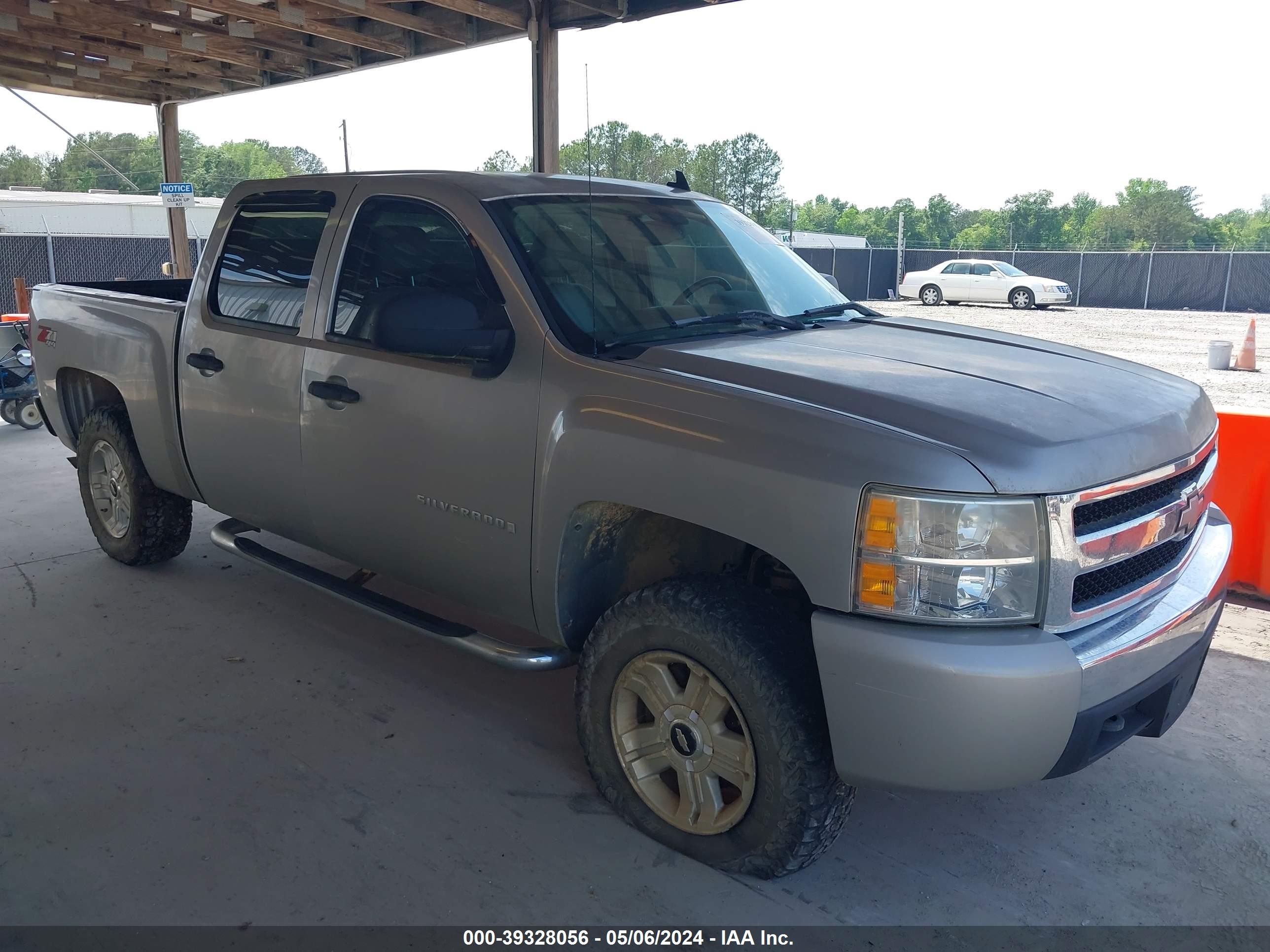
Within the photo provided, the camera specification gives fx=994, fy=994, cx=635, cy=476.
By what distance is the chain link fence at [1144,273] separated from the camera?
16.3m

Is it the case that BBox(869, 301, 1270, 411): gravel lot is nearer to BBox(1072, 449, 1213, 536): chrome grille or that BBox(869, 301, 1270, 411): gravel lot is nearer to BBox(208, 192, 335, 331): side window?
BBox(208, 192, 335, 331): side window

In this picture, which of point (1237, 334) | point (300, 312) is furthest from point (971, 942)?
point (1237, 334)

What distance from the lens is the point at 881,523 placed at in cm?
232

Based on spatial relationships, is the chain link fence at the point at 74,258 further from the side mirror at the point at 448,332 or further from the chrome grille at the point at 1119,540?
the chrome grille at the point at 1119,540

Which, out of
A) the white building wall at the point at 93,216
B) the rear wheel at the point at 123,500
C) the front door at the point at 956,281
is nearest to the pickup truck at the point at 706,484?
the rear wheel at the point at 123,500

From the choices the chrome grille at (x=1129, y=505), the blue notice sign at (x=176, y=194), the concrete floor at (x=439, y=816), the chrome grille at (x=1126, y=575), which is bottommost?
the concrete floor at (x=439, y=816)

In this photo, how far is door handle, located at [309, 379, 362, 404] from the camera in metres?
3.56

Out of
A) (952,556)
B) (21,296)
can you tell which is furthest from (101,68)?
(952,556)

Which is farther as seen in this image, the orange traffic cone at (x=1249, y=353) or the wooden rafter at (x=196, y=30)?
the orange traffic cone at (x=1249, y=353)

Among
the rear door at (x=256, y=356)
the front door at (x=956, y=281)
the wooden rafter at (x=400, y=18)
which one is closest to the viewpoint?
the rear door at (x=256, y=356)

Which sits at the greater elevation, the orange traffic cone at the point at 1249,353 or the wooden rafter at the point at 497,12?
the wooden rafter at the point at 497,12

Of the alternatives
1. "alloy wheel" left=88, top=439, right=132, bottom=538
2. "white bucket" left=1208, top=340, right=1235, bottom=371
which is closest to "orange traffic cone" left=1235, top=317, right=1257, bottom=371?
"white bucket" left=1208, top=340, right=1235, bottom=371

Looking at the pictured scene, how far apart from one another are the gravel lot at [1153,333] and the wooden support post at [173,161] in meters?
10.3

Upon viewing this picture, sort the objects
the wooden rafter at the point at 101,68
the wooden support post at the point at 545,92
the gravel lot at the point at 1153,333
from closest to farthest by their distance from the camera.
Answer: the wooden support post at the point at 545,92
the gravel lot at the point at 1153,333
the wooden rafter at the point at 101,68
